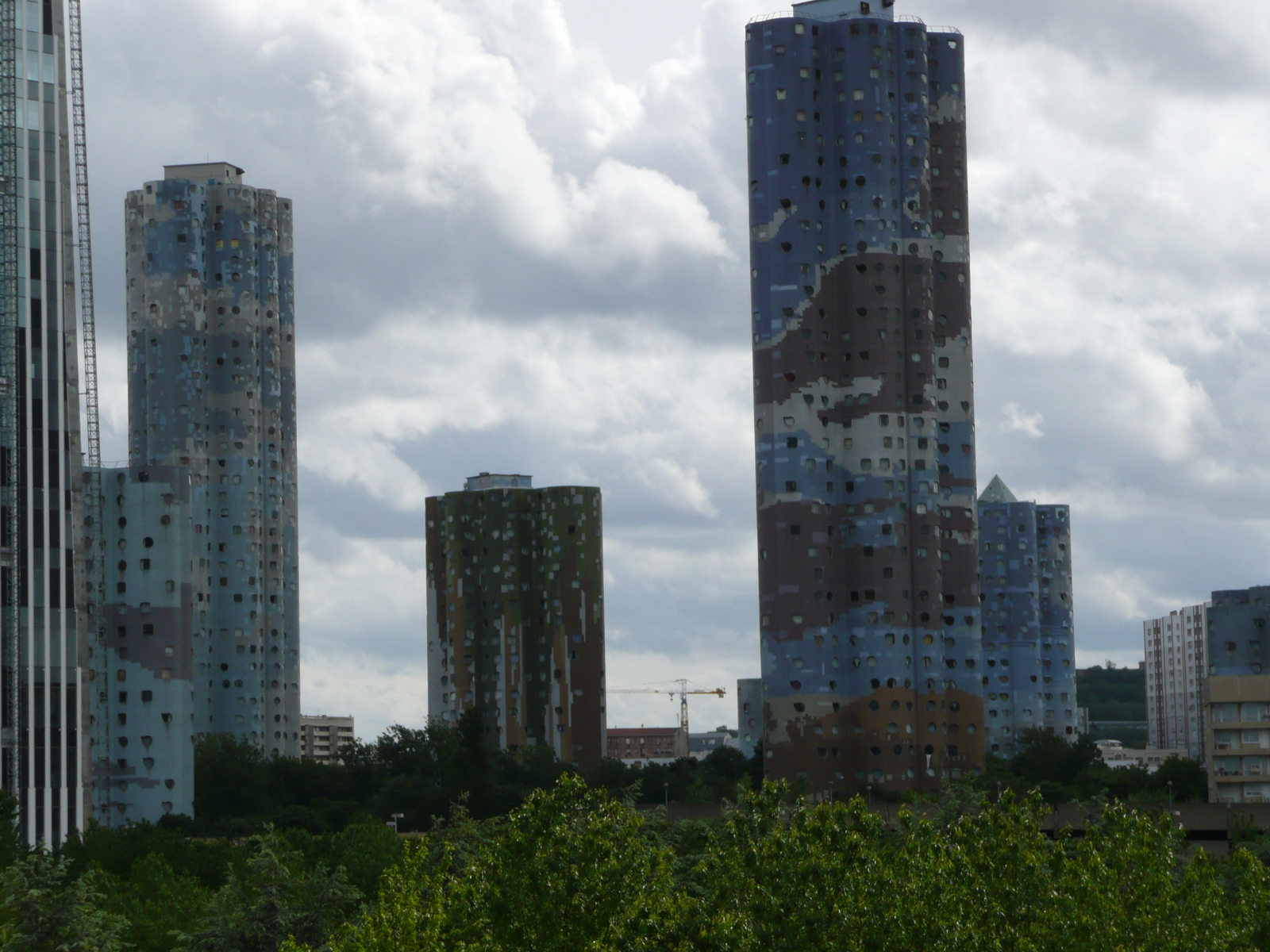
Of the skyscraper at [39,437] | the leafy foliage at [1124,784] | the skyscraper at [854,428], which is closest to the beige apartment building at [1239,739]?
the leafy foliage at [1124,784]

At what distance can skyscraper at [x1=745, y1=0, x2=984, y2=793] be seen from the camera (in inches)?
7333

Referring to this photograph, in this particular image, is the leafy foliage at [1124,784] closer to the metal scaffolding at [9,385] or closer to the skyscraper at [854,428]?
the skyscraper at [854,428]

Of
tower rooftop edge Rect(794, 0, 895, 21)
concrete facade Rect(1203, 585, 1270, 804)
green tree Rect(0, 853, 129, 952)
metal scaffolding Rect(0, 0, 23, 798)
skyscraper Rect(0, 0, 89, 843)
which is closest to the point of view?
green tree Rect(0, 853, 129, 952)

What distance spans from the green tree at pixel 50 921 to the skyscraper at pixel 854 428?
4557 inches

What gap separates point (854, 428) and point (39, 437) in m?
81.4

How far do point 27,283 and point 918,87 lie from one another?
94149mm

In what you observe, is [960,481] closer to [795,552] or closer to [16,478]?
[795,552]

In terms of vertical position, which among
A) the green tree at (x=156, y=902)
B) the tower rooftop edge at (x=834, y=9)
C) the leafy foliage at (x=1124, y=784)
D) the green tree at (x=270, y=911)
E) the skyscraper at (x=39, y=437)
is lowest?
the leafy foliage at (x=1124, y=784)

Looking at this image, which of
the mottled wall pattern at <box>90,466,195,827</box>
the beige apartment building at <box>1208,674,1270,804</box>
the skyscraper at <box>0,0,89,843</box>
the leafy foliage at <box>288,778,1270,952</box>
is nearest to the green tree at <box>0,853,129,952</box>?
the leafy foliage at <box>288,778,1270,952</box>

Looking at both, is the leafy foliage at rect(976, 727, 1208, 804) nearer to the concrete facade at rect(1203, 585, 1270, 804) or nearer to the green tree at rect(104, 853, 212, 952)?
the concrete facade at rect(1203, 585, 1270, 804)

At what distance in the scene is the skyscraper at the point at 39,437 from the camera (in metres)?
138

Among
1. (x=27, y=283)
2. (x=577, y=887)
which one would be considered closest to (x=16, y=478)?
(x=27, y=283)

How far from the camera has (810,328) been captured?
18912 cm

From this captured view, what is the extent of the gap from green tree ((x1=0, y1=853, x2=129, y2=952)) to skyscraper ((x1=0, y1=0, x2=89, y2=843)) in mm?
64204
